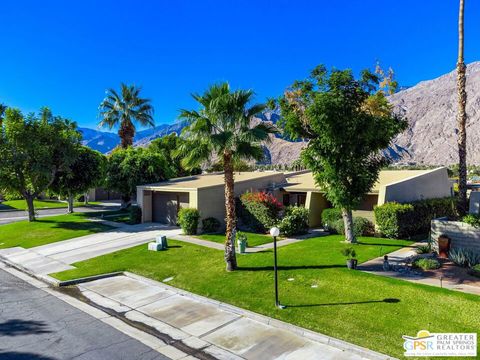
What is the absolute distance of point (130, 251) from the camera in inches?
750

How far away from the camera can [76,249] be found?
807 inches

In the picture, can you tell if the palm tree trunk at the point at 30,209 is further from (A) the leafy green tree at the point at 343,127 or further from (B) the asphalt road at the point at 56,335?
(A) the leafy green tree at the point at 343,127

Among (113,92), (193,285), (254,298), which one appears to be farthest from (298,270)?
(113,92)

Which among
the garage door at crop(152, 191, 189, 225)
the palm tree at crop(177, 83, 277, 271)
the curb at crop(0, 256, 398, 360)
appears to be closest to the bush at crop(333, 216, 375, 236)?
the palm tree at crop(177, 83, 277, 271)

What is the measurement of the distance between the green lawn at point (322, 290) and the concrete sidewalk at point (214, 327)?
1.20ft

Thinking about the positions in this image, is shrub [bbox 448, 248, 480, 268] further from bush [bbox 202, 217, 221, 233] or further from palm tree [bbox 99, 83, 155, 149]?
palm tree [bbox 99, 83, 155, 149]

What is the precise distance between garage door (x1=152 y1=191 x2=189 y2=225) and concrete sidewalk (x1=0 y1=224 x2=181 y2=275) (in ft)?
3.75

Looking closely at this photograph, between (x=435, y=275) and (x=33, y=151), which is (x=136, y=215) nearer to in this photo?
(x=33, y=151)

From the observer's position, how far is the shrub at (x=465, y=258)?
46.0ft

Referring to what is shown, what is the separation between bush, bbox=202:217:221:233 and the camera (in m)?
23.4

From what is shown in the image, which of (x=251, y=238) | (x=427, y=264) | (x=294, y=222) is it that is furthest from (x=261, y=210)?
(x=427, y=264)

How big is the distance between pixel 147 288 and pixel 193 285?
1.84 m

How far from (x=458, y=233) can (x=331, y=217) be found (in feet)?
25.5

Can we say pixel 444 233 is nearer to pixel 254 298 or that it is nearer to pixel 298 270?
pixel 298 270
